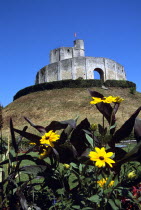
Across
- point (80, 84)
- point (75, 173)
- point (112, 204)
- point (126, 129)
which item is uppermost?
point (80, 84)

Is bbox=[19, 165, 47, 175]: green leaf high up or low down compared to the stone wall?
down

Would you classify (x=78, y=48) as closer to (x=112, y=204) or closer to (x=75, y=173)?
(x=75, y=173)

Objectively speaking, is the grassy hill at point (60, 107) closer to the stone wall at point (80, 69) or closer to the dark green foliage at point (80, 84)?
the dark green foliage at point (80, 84)

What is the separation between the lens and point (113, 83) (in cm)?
2633

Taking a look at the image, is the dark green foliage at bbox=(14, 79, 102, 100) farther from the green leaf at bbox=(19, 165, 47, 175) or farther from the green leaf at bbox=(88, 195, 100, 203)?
the green leaf at bbox=(88, 195, 100, 203)


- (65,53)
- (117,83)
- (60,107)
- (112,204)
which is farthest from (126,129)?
(65,53)

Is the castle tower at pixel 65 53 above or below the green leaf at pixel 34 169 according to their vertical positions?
above

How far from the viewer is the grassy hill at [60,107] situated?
2022 centimetres

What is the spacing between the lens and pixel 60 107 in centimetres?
2222

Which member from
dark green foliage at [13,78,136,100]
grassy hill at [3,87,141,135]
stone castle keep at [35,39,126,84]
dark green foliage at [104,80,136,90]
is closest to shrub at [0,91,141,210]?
grassy hill at [3,87,141,135]

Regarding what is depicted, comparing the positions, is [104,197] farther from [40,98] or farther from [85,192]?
[40,98]

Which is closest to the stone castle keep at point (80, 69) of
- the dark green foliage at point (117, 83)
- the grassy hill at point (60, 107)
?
the dark green foliage at point (117, 83)

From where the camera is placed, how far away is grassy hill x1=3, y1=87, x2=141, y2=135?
20.2 m

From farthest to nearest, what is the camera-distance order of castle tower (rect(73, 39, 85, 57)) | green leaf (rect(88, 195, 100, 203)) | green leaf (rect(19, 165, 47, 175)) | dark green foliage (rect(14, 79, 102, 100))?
1. castle tower (rect(73, 39, 85, 57))
2. dark green foliage (rect(14, 79, 102, 100))
3. green leaf (rect(19, 165, 47, 175))
4. green leaf (rect(88, 195, 100, 203))
